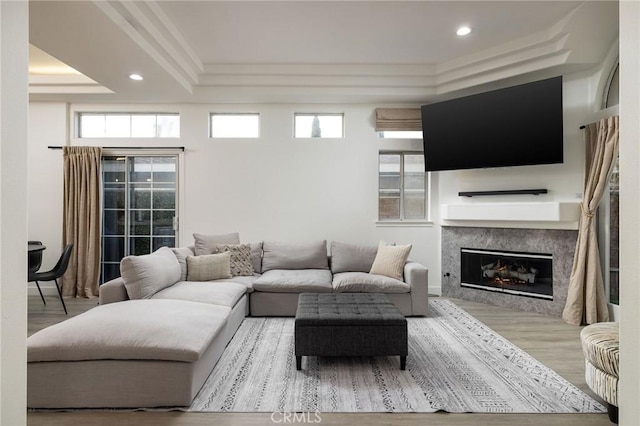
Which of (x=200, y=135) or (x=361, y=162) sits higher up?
(x=200, y=135)

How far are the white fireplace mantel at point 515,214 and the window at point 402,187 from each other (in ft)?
1.35

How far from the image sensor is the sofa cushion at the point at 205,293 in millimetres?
3367

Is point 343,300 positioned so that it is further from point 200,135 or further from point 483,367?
point 200,135

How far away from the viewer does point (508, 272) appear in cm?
485

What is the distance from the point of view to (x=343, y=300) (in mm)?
3420

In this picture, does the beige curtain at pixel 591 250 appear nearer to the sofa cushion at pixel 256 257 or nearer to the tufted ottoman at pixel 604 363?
the tufted ottoman at pixel 604 363

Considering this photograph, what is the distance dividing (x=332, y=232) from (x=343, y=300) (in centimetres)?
209

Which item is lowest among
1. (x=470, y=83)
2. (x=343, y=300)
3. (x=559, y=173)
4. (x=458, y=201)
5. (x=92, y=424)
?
(x=92, y=424)

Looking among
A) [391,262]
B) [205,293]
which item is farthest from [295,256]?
[205,293]

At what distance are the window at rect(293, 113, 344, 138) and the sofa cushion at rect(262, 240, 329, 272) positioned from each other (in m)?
1.69

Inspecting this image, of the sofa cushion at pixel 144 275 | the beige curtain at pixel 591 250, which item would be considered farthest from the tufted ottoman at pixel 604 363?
the sofa cushion at pixel 144 275

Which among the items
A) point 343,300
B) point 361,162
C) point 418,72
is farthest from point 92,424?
point 418,72

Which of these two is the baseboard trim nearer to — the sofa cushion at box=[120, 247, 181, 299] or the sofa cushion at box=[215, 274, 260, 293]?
the sofa cushion at box=[215, 274, 260, 293]

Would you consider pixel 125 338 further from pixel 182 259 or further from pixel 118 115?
pixel 118 115
